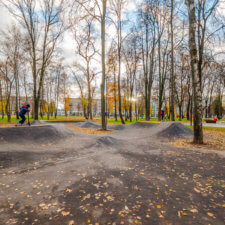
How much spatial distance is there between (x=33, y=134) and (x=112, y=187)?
20.9ft

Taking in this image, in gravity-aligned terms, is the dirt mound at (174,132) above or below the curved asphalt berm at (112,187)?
above

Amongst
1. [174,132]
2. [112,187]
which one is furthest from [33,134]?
[174,132]

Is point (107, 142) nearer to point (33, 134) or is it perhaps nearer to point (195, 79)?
point (33, 134)

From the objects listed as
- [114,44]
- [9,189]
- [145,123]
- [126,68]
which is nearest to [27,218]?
[9,189]

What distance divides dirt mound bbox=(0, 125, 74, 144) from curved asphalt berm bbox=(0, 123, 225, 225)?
169cm

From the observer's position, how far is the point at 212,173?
4125 millimetres

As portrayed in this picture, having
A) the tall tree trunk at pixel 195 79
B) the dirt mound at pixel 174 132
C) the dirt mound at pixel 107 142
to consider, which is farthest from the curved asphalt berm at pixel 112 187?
the dirt mound at pixel 174 132

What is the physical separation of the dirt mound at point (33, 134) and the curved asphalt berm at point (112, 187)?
5.53 feet

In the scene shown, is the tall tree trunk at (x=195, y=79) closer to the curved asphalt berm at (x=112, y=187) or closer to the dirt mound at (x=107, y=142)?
the curved asphalt berm at (x=112, y=187)

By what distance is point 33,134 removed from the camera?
305 inches

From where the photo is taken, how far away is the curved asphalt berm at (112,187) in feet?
7.95

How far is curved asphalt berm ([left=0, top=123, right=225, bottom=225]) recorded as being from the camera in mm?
2422

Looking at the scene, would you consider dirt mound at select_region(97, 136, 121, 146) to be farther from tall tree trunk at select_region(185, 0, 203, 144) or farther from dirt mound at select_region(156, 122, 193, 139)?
tall tree trunk at select_region(185, 0, 203, 144)

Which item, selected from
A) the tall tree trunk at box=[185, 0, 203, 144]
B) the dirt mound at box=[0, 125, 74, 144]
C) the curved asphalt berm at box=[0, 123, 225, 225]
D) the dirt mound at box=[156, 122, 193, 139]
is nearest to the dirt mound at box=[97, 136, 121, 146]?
the curved asphalt berm at box=[0, 123, 225, 225]
